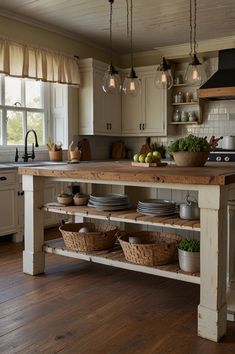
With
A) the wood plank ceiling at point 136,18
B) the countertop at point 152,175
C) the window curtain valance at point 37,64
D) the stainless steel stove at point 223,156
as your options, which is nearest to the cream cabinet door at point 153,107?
the wood plank ceiling at point 136,18

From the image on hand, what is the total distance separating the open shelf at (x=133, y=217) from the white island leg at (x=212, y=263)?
0.19 metres

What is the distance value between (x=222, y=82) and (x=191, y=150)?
3.01 m

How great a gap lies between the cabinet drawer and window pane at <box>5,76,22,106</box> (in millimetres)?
1176

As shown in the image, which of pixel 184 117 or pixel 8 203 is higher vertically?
pixel 184 117

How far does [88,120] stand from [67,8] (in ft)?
5.58

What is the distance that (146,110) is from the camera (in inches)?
251

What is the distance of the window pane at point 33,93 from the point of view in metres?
5.40

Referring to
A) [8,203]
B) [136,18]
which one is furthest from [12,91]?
[136,18]

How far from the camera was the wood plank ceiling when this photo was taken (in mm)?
4477

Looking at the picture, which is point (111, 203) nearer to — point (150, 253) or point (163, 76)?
point (150, 253)

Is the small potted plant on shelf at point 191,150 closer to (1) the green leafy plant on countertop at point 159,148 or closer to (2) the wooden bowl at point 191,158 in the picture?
(2) the wooden bowl at point 191,158

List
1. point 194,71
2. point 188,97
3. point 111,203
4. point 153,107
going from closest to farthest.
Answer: point 111,203 → point 194,71 → point 188,97 → point 153,107

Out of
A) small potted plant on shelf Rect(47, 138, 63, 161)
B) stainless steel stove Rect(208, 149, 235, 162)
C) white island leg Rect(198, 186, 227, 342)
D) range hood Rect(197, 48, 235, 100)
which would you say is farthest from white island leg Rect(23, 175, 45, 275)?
range hood Rect(197, 48, 235, 100)

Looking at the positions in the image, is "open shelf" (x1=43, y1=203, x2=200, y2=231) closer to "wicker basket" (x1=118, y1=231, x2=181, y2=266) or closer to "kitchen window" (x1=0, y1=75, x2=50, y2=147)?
"wicker basket" (x1=118, y1=231, x2=181, y2=266)
